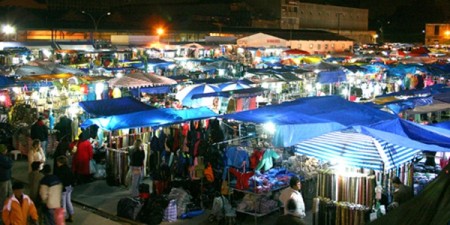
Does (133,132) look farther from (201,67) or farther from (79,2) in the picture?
(79,2)

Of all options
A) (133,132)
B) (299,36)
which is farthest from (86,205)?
(299,36)

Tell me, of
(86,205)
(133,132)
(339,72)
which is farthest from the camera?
(339,72)

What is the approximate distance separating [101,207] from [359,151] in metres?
5.98

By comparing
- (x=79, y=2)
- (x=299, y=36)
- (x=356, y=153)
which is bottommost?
(x=356, y=153)

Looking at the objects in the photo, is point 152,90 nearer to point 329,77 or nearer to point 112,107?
point 112,107

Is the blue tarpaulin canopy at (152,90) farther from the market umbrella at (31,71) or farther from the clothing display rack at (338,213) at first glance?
the clothing display rack at (338,213)

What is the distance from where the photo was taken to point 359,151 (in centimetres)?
927

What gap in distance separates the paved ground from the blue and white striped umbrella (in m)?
1.81

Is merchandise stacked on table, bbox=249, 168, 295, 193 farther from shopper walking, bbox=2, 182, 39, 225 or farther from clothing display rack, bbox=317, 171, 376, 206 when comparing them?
shopper walking, bbox=2, 182, 39, 225

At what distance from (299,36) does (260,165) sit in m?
41.4

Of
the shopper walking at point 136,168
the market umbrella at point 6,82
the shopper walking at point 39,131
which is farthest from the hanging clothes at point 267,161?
the market umbrella at point 6,82

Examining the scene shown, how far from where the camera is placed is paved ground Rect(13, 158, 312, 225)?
10789 millimetres

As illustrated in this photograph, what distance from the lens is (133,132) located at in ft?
49.2

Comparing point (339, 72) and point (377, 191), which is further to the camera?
point (339, 72)
